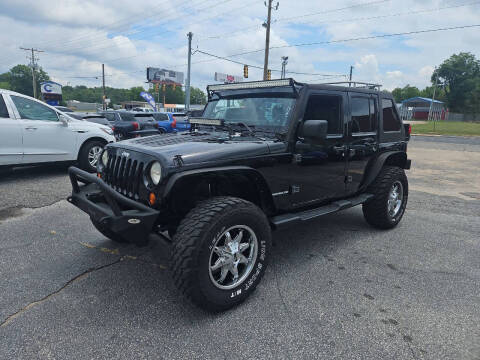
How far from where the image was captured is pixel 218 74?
63531 millimetres

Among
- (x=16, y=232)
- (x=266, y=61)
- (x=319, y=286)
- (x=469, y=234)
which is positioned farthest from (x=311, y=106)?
(x=266, y=61)

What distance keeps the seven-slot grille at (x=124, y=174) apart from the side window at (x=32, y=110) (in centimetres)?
460

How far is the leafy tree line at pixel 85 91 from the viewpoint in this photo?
109125 millimetres

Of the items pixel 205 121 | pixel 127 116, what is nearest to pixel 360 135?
pixel 205 121

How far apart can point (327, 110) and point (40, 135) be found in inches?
227

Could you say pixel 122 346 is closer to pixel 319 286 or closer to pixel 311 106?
pixel 319 286

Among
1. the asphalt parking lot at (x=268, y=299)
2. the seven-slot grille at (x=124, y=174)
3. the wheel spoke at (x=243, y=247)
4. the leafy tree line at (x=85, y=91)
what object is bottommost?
the asphalt parking lot at (x=268, y=299)

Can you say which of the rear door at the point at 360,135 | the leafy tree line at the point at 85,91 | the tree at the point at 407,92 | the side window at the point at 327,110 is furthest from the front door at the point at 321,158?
the tree at the point at 407,92

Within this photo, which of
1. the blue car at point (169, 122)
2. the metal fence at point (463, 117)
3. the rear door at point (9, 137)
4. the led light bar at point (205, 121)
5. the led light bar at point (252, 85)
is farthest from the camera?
the metal fence at point (463, 117)

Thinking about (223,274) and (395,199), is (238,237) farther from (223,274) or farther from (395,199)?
(395,199)

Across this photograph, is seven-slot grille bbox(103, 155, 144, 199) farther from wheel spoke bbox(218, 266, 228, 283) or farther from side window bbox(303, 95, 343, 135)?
side window bbox(303, 95, 343, 135)

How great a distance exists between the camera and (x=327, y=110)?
3.87 metres

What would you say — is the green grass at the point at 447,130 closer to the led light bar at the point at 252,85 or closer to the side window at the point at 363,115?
the side window at the point at 363,115

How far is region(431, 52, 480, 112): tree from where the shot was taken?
8294 cm
